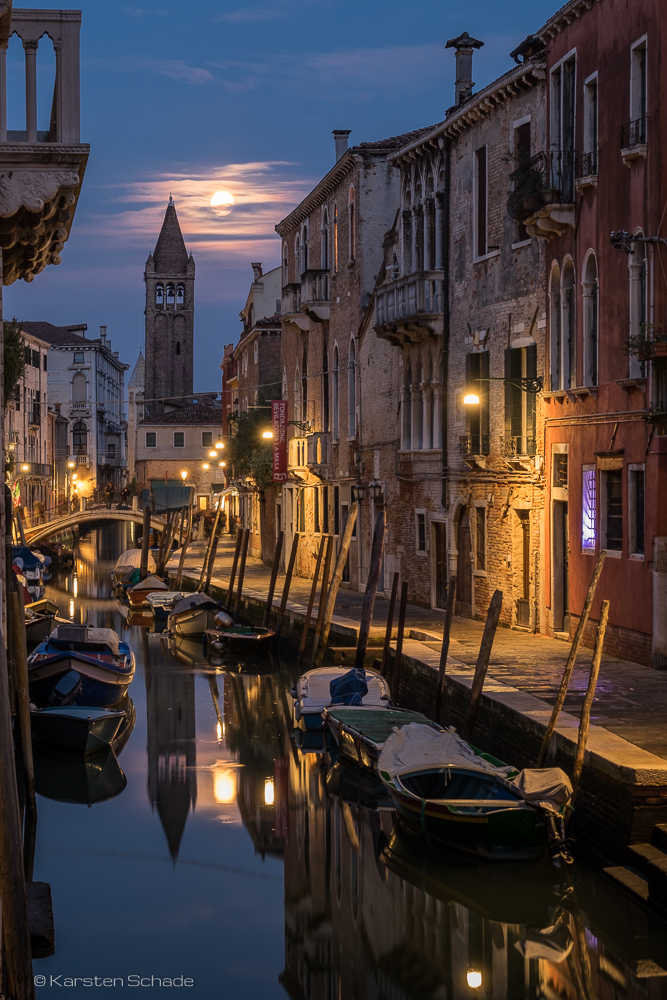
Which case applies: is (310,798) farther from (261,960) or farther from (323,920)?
(261,960)

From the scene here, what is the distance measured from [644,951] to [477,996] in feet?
4.26

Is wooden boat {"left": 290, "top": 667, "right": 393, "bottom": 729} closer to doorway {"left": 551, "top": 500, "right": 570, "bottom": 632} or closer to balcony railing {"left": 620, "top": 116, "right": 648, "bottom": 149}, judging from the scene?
doorway {"left": 551, "top": 500, "right": 570, "bottom": 632}

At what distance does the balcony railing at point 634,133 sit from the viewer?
14.5 metres

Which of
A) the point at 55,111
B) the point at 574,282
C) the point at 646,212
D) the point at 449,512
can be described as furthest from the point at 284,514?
the point at 55,111

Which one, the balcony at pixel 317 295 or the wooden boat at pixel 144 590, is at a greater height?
the balcony at pixel 317 295

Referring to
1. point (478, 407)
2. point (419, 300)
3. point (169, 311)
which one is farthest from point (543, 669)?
point (169, 311)

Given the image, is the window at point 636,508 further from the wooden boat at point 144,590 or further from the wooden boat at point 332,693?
the wooden boat at point 144,590

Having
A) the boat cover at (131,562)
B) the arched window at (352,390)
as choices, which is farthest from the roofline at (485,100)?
the boat cover at (131,562)

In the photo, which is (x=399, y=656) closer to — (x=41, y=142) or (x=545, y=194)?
(x=545, y=194)

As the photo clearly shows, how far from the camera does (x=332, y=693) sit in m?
16.8

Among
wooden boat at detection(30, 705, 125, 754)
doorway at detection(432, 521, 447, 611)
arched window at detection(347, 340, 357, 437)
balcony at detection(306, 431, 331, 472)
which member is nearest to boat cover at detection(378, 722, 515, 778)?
wooden boat at detection(30, 705, 125, 754)

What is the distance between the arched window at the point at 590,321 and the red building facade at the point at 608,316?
0.5 inches

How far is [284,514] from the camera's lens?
3484cm

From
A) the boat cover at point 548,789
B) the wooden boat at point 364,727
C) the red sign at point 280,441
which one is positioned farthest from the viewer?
Answer: the red sign at point 280,441
